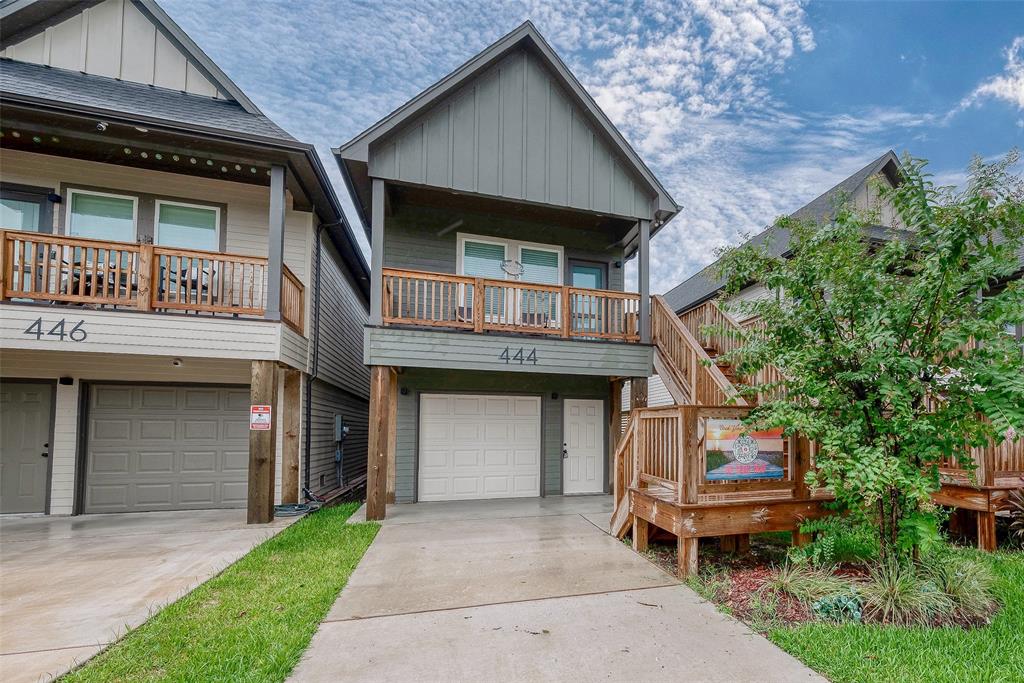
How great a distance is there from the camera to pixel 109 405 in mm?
7383

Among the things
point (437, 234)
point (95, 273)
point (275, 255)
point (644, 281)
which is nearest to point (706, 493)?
point (644, 281)

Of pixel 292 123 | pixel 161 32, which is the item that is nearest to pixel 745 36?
pixel 161 32

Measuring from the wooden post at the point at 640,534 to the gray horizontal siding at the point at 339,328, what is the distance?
18.1 ft

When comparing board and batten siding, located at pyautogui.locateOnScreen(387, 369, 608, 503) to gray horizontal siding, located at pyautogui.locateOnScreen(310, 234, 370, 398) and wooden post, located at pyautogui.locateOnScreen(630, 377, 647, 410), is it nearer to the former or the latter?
wooden post, located at pyautogui.locateOnScreen(630, 377, 647, 410)

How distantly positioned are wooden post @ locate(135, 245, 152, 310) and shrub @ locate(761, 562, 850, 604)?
822 cm

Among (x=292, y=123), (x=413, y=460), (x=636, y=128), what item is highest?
(x=292, y=123)

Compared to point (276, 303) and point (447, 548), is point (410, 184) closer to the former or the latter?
point (276, 303)

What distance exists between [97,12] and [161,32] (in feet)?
Result: 3.03

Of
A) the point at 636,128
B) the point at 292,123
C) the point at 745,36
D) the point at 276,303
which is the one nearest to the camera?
the point at 276,303

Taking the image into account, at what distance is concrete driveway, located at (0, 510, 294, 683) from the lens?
3.16 metres

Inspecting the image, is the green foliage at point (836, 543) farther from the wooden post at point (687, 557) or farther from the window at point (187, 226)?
the window at point (187, 226)

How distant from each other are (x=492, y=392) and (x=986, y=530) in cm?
724

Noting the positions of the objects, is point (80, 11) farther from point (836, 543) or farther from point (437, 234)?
point (836, 543)

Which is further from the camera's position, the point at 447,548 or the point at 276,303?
the point at 276,303
